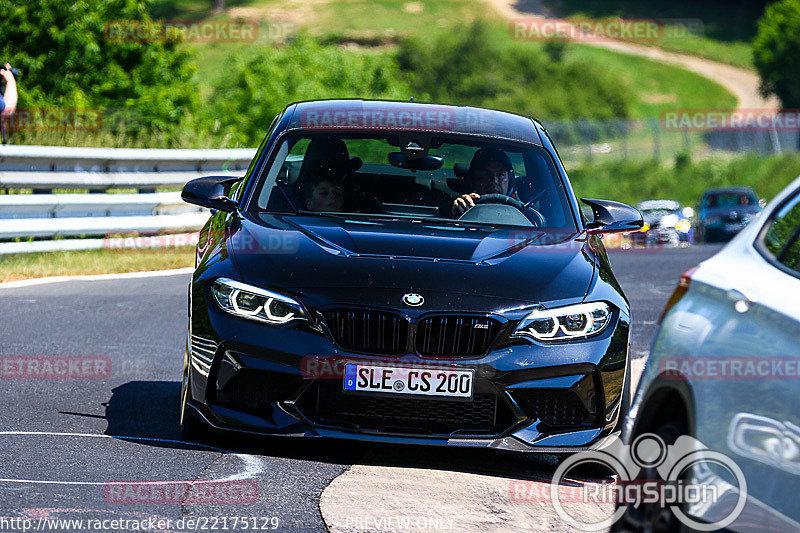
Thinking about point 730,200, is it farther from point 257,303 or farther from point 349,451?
point 257,303

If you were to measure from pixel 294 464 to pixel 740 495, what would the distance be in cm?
267

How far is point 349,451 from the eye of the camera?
6.12 meters

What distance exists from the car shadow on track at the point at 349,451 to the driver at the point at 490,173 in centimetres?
148

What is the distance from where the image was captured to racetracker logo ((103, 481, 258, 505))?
4984mm

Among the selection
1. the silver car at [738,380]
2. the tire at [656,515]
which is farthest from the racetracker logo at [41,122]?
the tire at [656,515]

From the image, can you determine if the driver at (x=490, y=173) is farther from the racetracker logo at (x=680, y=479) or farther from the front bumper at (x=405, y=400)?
the racetracker logo at (x=680, y=479)

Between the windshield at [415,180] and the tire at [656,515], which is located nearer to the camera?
the tire at [656,515]

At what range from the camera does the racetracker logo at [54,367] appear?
25.3ft

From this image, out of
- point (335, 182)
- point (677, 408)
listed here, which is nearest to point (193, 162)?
point (335, 182)

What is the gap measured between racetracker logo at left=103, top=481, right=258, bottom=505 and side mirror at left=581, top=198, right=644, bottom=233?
2.44 m

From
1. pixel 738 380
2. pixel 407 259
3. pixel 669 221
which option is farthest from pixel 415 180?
pixel 669 221

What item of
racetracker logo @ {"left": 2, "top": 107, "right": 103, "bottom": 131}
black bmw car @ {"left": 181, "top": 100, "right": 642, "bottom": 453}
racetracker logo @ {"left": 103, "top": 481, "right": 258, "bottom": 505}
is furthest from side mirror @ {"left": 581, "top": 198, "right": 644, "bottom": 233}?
racetracker logo @ {"left": 2, "top": 107, "right": 103, "bottom": 131}

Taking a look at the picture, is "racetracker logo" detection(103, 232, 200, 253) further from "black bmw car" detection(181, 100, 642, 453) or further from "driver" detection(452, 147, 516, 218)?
"black bmw car" detection(181, 100, 642, 453)

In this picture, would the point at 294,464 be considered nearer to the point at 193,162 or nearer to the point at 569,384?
the point at 569,384
